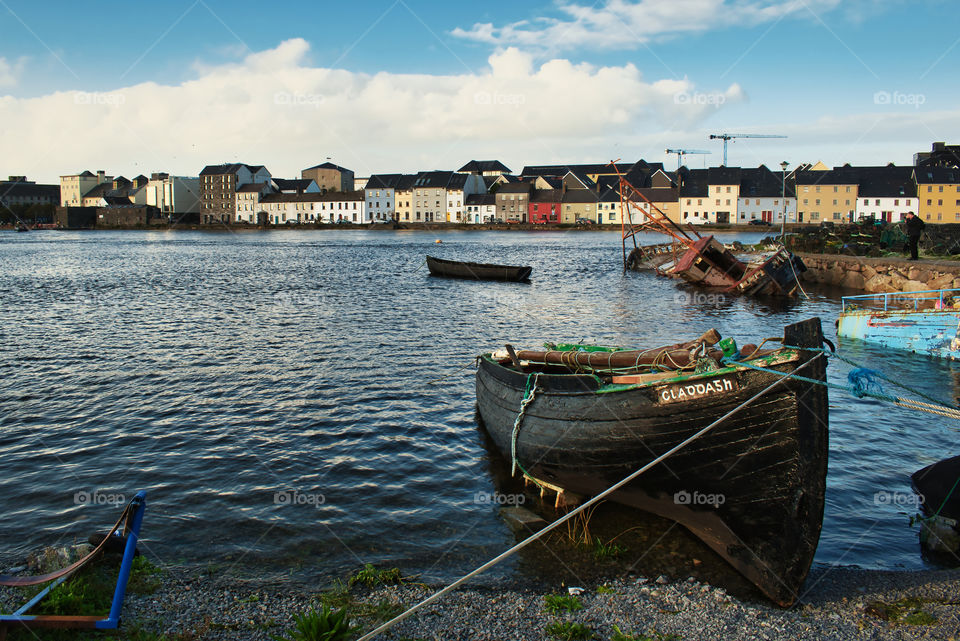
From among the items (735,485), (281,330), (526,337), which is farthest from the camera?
(281,330)

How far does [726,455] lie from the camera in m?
8.07

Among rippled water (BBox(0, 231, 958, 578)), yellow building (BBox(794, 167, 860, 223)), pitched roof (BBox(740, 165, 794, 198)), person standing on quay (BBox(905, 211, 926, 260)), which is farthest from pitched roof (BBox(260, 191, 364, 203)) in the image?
person standing on quay (BBox(905, 211, 926, 260))

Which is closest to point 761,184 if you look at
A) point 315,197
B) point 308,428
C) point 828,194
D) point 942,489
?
point 828,194

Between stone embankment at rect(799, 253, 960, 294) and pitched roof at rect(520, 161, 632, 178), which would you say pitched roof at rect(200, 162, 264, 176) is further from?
stone embankment at rect(799, 253, 960, 294)

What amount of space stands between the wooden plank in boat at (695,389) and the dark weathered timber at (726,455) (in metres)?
0.03

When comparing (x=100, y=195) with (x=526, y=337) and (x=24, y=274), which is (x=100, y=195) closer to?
(x=24, y=274)

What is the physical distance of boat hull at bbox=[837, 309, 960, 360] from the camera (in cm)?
1920

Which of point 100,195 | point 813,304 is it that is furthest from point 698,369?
point 100,195

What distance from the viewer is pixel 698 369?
8891 mm

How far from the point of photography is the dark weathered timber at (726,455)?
751 centimetres

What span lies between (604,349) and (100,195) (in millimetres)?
219051

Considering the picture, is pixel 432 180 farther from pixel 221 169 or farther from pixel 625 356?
pixel 625 356

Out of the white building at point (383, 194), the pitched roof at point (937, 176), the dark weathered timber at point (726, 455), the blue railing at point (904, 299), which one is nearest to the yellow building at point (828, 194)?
the pitched roof at point (937, 176)

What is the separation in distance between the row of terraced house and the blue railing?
7432cm
